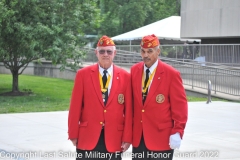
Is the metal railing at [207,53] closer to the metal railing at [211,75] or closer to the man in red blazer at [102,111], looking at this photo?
the metal railing at [211,75]

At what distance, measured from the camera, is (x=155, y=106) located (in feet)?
18.9

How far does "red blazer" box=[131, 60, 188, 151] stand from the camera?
18.9 ft

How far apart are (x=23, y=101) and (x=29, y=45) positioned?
2047 millimetres

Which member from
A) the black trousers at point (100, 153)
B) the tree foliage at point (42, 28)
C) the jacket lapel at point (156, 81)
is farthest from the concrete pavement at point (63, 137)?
the tree foliage at point (42, 28)

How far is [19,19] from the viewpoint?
19875 mm

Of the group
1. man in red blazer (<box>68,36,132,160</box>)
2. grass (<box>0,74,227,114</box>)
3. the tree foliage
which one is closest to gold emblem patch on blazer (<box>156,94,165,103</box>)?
man in red blazer (<box>68,36,132,160</box>)

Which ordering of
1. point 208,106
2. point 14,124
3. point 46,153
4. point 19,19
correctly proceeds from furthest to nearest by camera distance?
point 19,19 < point 208,106 < point 14,124 < point 46,153

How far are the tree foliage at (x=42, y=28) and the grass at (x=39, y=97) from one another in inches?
56.6

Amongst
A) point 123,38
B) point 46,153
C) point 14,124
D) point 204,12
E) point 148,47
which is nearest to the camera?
point 148,47

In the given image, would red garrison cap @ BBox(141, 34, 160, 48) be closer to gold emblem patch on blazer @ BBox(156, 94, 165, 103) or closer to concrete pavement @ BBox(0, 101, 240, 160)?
gold emblem patch on blazer @ BBox(156, 94, 165, 103)

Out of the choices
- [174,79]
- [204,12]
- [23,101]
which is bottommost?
[23,101]

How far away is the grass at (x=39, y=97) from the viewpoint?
1691 centimetres

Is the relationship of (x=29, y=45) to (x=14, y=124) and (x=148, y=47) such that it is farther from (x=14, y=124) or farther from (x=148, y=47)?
(x=148, y=47)

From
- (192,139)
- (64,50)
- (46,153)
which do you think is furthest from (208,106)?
(46,153)
